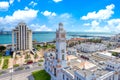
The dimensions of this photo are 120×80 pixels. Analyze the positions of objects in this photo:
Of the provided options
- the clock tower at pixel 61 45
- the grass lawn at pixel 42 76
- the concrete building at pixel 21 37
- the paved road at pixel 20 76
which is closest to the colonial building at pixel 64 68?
the clock tower at pixel 61 45

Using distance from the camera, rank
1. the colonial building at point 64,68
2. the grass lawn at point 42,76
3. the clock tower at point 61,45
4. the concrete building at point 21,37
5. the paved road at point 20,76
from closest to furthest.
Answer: the colonial building at point 64,68
the clock tower at point 61,45
the grass lawn at point 42,76
the paved road at point 20,76
the concrete building at point 21,37

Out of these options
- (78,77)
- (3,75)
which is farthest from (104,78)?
(3,75)

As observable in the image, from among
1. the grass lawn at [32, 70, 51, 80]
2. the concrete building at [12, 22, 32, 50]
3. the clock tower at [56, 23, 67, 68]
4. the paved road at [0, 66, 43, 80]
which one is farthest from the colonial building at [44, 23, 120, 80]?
the concrete building at [12, 22, 32, 50]

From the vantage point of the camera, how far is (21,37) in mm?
88312

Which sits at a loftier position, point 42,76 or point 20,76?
point 42,76

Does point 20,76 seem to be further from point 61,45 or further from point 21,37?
point 21,37

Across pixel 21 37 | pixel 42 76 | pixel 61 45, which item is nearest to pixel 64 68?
pixel 61 45

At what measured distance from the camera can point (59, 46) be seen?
121 feet

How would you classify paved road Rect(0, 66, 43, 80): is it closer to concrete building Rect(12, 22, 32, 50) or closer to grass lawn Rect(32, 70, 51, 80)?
grass lawn Rect(32, 70, 51, 80)

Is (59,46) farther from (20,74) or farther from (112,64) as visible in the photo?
(20,74)

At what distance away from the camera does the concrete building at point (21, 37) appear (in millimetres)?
87688

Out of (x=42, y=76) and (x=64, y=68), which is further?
(x=42, y=76)

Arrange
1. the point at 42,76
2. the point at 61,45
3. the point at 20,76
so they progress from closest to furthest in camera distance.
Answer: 1. the point at 61,45
2. the point at 42,76
3. the point at 20,76

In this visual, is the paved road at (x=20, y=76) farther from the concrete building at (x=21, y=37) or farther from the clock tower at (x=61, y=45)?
the concrete building at (x=21, y=37)
